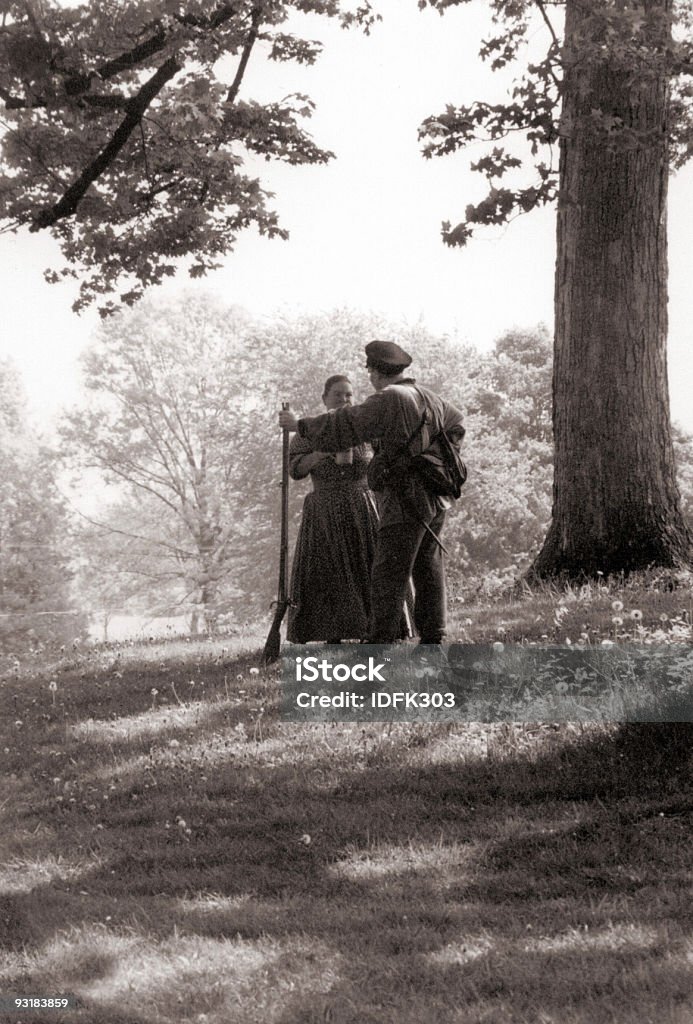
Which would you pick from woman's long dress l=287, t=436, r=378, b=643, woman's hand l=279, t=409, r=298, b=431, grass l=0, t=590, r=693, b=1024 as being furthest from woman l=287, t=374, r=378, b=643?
grass l=0, t=590, r=693, b=1024

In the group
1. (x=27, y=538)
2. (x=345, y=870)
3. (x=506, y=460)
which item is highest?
(x=506, y=460)

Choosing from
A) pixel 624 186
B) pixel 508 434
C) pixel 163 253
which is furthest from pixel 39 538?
pixel 624 186

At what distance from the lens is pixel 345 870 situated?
4.80 metres

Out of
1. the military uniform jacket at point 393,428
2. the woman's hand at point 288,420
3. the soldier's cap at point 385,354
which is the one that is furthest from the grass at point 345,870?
the soldier's cap at point 385,354

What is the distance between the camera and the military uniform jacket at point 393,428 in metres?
6.91

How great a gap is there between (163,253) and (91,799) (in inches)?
313

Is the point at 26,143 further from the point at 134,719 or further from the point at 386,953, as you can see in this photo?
the point at 386,953

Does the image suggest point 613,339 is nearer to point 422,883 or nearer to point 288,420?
point 288,420

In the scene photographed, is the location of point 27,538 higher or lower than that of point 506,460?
lower

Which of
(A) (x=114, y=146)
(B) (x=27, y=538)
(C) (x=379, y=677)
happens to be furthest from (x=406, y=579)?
(B) (x=27, y=538)

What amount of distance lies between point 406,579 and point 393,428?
1.02m

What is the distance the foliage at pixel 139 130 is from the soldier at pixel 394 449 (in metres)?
3.64

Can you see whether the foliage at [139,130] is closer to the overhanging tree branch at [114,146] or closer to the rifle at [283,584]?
the overhanging tree branch at [114,146]

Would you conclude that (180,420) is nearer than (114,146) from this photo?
No
